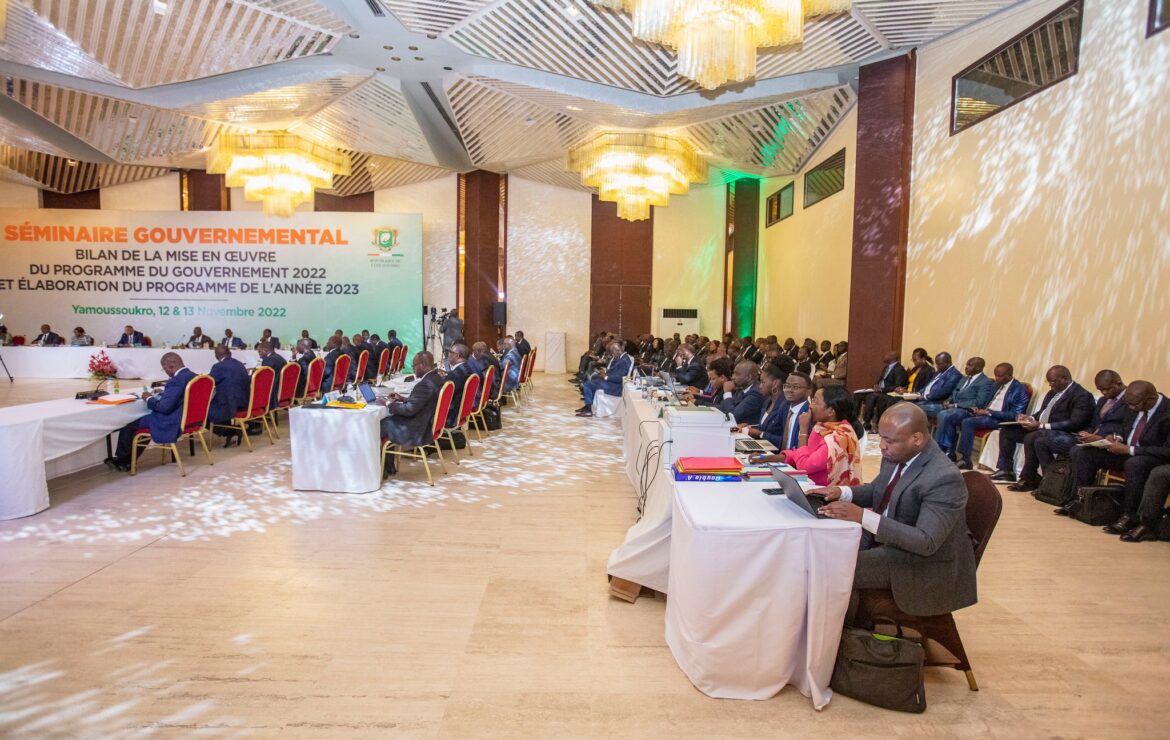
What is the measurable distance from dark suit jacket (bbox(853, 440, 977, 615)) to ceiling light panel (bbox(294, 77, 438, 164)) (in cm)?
999

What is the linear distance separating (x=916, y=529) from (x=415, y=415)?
14.3ft

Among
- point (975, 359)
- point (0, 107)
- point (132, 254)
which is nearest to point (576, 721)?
point (975, 359)

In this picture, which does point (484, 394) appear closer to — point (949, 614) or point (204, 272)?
point (949, 614)

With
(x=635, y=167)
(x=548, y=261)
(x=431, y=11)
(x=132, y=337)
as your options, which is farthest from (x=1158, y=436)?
→ (x=132, y=337)

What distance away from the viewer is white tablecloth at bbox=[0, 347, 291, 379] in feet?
43.2

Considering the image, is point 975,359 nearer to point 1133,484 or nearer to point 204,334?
point 1133,484

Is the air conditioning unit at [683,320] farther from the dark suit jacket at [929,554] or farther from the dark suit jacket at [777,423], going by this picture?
the dark suit jacket at [929,554]

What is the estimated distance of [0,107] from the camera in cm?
1099

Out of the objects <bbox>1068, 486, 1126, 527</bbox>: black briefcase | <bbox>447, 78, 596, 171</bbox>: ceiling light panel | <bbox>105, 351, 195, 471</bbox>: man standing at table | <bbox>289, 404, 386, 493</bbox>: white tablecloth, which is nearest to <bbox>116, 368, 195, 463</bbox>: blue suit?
<bbox>105, 351, 195, 471</bbox>: man standing at table

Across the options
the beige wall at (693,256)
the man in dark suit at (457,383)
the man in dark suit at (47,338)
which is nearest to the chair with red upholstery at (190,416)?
the man in dark suit at (457,383)

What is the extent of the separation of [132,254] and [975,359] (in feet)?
54.7

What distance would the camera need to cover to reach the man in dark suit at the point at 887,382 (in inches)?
328

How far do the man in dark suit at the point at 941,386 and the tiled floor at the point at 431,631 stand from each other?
91.3 inches

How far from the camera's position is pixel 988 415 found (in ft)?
21.5
